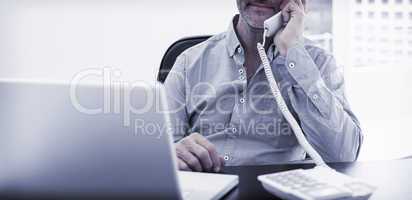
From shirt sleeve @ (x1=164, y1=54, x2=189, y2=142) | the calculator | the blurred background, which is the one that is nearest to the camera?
the calculator

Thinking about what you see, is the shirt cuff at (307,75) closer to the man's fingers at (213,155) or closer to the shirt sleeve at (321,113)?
the shirt sleeve at (321,113)

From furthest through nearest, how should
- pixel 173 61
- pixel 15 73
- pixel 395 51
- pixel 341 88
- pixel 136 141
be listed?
pixel 395 51 → pixel 15 73 → pixel 173 61 → pixel 341 88 → pixel 136 141

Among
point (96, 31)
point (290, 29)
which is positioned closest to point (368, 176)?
point (290, 29)

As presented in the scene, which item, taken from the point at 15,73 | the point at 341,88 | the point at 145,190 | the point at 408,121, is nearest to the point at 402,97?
the point at 408,121

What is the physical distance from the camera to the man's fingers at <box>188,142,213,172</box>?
944 mm

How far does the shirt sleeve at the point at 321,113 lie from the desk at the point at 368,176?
0.17m

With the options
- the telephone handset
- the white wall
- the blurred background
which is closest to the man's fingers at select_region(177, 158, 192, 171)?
the telephone handset

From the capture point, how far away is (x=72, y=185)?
2.00 ft

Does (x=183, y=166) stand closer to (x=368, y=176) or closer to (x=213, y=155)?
(x=213, y=155)

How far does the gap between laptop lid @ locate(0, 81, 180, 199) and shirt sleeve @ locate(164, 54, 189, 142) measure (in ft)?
2.32

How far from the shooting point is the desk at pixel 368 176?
82cm

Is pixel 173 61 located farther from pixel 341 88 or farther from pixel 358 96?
pixel 358 96

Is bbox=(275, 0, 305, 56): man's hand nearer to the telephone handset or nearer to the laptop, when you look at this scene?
the telephone handset

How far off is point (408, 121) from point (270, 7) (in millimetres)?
1709
